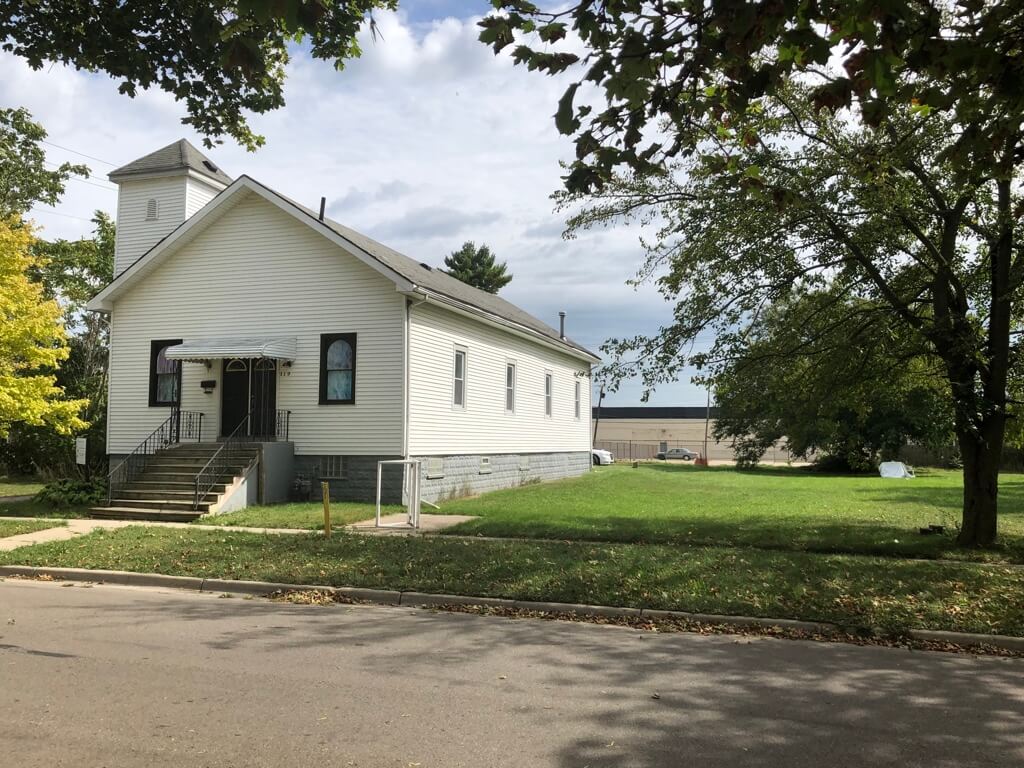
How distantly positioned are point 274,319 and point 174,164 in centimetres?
663

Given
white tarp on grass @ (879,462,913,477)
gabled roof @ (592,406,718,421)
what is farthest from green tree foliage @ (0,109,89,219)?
gabled roof @ (592,406,718,421)

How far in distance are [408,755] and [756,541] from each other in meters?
8.65

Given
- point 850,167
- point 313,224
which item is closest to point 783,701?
point 850,167

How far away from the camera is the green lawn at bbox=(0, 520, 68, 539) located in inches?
536

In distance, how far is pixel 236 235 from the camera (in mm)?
19359

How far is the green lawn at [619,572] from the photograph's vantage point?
8.21 m

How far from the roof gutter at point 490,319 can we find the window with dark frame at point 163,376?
6627 millimetres

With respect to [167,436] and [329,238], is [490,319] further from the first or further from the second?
[167,436]

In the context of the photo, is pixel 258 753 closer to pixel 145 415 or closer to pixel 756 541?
pixel 756 541

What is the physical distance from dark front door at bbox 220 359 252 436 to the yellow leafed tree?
307cm

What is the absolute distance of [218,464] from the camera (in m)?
17.2

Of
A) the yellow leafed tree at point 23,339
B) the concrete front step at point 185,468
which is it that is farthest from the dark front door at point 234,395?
the yellow leafed tree at point 23,339

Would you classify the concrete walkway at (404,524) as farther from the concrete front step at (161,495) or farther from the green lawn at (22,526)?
the green lawn at (22,526)

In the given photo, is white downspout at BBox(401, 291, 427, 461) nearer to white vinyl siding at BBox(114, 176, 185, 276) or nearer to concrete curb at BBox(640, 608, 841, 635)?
white vinyl siding at BBox(114, 176, 185, 276)
